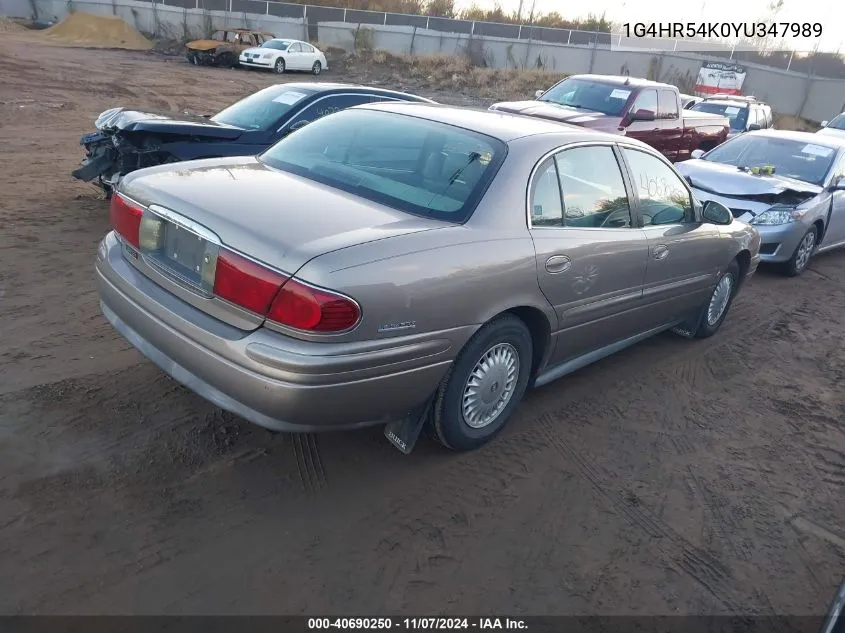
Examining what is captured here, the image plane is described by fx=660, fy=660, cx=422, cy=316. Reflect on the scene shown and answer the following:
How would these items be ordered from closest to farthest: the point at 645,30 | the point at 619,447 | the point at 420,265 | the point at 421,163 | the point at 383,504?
the point at 420,265 < the point at 383,504 < the point at 421,163 < the point at 619,447 < the point at 645,30

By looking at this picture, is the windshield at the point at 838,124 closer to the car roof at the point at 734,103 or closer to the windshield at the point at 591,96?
the car roof at the point at 734,103

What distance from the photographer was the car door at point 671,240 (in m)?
4.23

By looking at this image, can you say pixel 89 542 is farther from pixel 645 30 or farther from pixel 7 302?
pixel 645 30

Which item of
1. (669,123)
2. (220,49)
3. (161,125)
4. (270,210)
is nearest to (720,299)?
(270,210)

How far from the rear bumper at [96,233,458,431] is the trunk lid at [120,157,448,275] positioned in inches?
13.9

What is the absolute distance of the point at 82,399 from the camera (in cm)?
359

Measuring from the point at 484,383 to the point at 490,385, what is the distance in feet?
0.19

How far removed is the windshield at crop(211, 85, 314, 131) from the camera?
6.86 meters

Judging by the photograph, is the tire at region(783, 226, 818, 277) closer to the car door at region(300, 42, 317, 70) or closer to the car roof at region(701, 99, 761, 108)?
the car roof at region(701, 99, 761, 108)

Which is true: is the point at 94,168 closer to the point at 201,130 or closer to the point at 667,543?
the point at 201,130

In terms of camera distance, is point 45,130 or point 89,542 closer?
point 89,542

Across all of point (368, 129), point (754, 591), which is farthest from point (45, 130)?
point (754, 591)

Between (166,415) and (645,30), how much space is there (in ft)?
109

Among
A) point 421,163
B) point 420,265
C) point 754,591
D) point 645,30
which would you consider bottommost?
point 754,591
